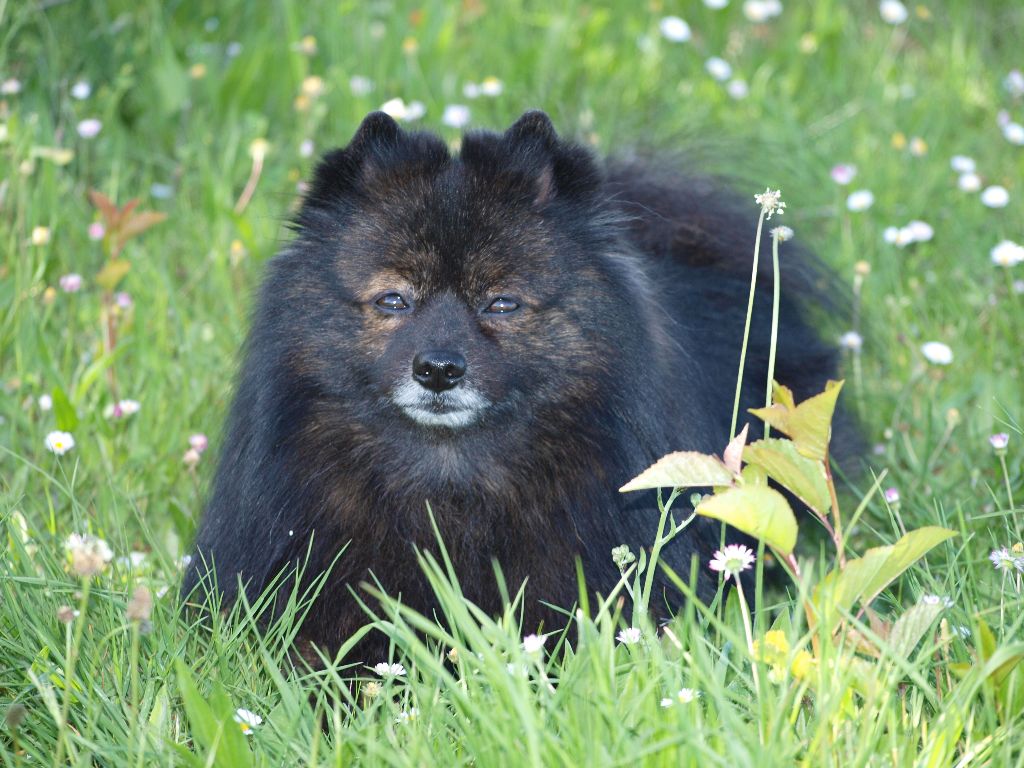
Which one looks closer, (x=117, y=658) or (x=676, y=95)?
(x=117, y=658)

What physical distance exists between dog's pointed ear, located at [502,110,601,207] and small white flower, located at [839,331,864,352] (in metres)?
1.58

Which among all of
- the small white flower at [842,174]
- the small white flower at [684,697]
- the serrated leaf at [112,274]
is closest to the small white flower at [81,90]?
A: the serrated leaf at [112,274]

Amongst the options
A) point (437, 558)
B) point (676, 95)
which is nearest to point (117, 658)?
point (437, 558)

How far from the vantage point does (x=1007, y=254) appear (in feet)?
15.1

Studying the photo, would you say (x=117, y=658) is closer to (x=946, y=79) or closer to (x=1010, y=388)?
(x=1010, y=388)

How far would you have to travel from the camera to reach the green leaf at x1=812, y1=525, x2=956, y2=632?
2342 millimetres

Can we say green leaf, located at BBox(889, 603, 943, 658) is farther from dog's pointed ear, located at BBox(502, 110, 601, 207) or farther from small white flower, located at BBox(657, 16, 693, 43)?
small white flower, located at BBox(657, 16, 693, 43)

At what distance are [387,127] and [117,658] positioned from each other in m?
1.38

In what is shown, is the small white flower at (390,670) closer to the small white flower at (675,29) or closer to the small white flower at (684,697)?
the small white flower at (684,697)

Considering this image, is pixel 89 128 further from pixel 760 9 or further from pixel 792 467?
pixel 792 467

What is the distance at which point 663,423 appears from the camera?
322 centimetres

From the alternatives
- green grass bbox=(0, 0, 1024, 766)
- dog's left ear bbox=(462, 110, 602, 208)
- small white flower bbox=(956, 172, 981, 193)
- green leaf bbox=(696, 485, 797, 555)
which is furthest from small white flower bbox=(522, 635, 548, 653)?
small white flower bbox=(956, 172, 981, 193)

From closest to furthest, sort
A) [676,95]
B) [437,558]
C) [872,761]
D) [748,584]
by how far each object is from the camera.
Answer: [872,761] < [437,558] < [748,584] < [676,95]

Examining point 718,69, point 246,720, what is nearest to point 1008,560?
point 246,720
